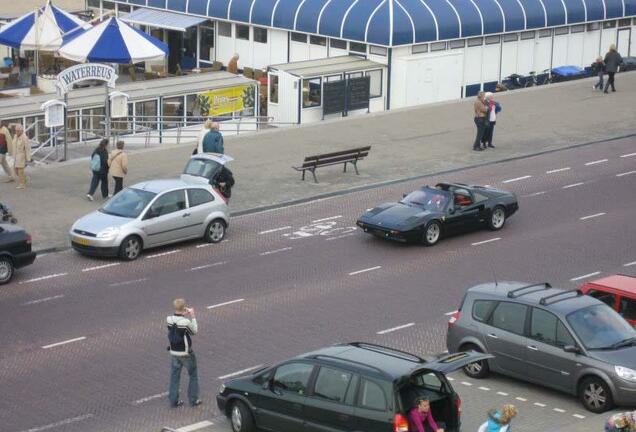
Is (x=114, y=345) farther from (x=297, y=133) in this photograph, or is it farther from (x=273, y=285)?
(x=297, y=133)

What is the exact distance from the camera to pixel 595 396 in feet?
61.7

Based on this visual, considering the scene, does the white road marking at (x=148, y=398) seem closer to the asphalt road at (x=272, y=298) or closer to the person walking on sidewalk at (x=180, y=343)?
the asphalt road at (x=272, y=298)

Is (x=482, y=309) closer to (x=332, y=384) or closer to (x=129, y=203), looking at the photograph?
(x=332, y=384)

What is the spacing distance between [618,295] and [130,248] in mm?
10041

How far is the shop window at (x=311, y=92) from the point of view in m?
45.1

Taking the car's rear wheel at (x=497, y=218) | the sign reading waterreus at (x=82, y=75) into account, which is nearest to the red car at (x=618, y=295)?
the car's rear wheel at (x=497, y=218)

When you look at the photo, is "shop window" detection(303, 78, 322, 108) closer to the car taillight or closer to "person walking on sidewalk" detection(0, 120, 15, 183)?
"person walking on sidewalk" detection(0, 120, 15, 183)

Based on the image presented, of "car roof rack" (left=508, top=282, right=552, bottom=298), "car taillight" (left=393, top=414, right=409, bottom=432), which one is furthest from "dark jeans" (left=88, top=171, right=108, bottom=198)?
"car taillight" (left=393, top=414, right=409, bottom=432)

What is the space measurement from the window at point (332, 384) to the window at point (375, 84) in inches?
1192

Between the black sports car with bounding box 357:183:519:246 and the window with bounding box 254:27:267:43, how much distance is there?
22879mm

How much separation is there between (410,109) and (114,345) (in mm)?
24549

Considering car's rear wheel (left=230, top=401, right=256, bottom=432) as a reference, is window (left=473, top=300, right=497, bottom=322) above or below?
above

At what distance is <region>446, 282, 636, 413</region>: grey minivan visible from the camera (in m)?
18.7

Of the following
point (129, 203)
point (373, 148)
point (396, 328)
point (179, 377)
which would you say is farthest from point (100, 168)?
point (179, 377)
